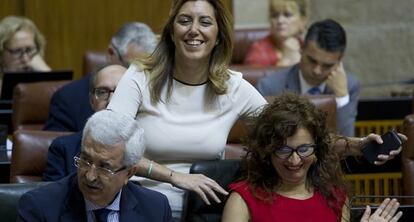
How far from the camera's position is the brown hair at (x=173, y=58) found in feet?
12.2

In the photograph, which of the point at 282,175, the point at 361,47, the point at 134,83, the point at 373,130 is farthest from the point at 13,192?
the point at 361,47

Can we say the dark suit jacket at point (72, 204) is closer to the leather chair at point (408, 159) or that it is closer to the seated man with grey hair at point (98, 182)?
the seated man with grey hair at point (98, 182)

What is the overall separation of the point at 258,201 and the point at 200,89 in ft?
→ 1.42

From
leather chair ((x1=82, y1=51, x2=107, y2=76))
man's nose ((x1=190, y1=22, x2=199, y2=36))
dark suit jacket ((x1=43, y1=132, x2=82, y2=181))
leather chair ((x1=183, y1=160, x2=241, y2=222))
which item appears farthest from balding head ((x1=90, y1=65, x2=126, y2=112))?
leather chair ((x1=82, y1=51, x2=107, y2=76))

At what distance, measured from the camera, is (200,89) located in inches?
148

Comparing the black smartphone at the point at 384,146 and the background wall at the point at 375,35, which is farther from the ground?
the black smartphone at the point at 384,146

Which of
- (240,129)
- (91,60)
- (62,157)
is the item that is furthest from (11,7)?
(62,157)

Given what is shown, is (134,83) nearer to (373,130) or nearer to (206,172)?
(206,172)

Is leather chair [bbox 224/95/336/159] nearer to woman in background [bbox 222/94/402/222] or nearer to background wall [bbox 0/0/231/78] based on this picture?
woman in background [bbox 222/94/402/222]

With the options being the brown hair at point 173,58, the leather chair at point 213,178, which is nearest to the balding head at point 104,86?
the brown hair at point 173,58

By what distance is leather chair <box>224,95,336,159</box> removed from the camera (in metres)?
4.52

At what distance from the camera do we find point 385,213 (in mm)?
3533

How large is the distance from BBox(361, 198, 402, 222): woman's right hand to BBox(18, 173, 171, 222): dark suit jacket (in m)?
0.66

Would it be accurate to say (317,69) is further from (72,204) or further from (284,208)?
(72,204)
